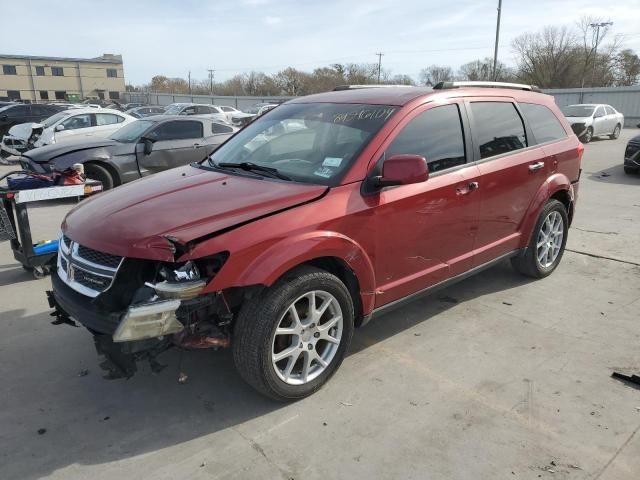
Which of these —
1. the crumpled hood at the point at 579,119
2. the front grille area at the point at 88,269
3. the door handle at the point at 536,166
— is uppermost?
the door handle at the point at 536,166

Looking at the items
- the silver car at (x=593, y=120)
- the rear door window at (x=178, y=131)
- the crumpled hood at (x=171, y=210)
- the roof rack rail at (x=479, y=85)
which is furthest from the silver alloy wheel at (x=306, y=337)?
the silver car at (x=593, y=120)

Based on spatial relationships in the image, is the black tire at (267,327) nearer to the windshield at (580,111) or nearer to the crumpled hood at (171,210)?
the crumpled hood at (171,210)

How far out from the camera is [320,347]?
330 cm

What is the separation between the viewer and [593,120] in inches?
806

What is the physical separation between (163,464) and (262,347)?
2.56 feet

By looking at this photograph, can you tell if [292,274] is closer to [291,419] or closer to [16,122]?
[291,419]

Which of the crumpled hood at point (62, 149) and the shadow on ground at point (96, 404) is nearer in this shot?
the shadow on ground at point (96, 404)

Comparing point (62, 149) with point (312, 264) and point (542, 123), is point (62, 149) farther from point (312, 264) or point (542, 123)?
point (542, 123)

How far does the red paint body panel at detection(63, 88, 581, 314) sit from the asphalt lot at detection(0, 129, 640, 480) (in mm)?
579

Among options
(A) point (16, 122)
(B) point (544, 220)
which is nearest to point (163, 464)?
(B) point (544, 220)

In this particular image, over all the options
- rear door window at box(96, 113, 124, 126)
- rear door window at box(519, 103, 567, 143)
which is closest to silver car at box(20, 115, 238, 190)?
rear door window at box(96, 113, 124, 126)

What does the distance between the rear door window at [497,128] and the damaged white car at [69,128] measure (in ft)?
39.4

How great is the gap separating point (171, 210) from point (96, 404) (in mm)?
1333

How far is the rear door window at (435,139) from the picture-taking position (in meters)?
3.52
